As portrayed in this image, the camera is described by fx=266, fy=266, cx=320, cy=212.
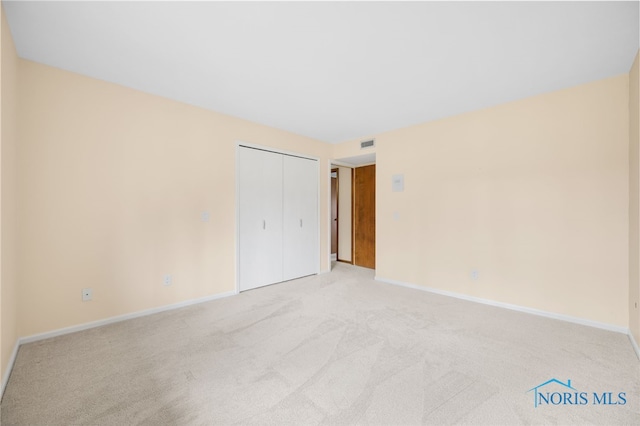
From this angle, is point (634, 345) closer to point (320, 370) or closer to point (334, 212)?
point (320, 370)

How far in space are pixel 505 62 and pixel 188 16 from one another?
8.49 ft

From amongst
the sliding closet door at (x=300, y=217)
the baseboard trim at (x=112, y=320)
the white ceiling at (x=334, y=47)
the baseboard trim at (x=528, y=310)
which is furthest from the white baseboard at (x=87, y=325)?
the baseboard trim at (x=528, y=310)

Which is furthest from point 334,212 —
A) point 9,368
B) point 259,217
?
point 9,368

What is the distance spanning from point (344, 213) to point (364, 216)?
61 centimetres

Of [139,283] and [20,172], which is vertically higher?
[20,172]

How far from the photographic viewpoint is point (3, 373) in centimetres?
176

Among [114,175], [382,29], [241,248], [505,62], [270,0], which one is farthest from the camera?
[241,248]

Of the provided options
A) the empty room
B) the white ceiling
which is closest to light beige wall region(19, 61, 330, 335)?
the empty room

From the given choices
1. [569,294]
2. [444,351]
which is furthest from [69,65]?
[569,294]

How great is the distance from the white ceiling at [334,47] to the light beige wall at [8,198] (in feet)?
0.84

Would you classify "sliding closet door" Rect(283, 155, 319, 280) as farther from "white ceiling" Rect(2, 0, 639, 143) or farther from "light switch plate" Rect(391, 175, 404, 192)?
"white ceiling" Rect(2, 0, 639, 143)

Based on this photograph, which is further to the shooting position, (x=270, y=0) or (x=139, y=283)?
(x=139, y=283)

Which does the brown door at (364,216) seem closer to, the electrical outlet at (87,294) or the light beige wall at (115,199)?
the light beige wall at (115,199)

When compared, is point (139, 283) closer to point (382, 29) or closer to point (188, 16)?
point (188, 16)
